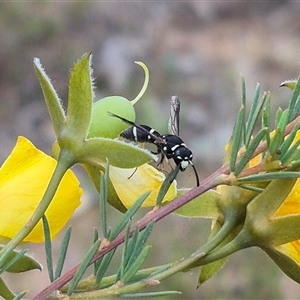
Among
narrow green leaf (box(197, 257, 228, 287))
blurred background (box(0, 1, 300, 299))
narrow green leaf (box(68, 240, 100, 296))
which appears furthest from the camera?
blurred background (box(0, 1, 300, 299))

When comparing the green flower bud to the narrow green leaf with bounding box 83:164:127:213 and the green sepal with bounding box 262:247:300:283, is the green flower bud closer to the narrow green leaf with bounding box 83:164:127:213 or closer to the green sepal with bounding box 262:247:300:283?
the narrow green leaf with bounding box 83:164:127:213

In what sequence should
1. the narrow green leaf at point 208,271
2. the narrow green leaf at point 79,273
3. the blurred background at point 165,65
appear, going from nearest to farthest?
1. the narrow green leaf at point 79,273
2. the narrow green leaf at point 208,271
3. the blurred background at point 165,65

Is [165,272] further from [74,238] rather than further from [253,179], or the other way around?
[74,238]

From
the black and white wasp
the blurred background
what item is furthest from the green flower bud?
the blurred background

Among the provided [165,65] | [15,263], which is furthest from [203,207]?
[165,65]

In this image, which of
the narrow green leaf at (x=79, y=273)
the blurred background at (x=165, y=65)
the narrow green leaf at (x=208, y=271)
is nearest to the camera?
the narrow green leaf at (x=79, y=273)

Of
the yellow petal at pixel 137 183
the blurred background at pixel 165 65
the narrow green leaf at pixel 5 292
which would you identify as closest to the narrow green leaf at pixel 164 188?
the yellow petal at pixel 137 183

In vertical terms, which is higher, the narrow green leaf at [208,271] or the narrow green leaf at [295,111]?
the narrow green leaf at [295,111]

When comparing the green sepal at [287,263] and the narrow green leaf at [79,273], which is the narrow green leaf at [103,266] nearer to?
the narrow green leaf at [79,273]
